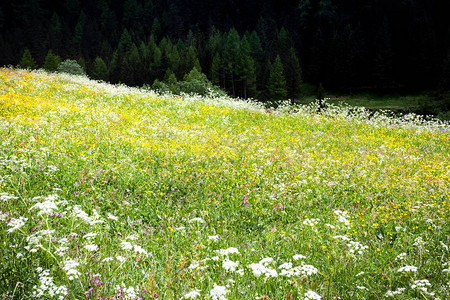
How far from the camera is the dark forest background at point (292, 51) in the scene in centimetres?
6469

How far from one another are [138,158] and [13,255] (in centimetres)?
453

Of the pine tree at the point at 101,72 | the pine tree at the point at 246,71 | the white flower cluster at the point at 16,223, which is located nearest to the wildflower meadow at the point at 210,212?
the white flower cluster at the point at 16,223

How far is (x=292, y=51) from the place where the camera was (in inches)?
2648

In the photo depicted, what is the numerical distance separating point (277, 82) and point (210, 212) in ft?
202

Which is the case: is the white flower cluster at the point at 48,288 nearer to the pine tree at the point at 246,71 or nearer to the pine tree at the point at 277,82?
the pine tree at the point at 277,82

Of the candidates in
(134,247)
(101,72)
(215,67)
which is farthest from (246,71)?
(134,247)

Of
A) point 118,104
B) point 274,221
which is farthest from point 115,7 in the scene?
point 274,221

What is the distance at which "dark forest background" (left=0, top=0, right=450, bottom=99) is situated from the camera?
64688 millimetres

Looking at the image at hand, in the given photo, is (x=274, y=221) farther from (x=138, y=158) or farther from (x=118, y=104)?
(x=118, y=104)

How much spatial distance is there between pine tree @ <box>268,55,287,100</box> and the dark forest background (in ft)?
0.69

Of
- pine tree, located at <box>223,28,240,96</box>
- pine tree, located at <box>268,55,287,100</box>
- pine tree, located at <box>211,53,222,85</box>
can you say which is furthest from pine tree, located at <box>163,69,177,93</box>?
pine tree, located at <box>268,55,287,100</box>

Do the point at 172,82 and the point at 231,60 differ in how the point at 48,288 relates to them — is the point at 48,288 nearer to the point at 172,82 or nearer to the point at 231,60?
the point at 172,82

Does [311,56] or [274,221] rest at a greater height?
[311,56]

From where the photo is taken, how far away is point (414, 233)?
16.2 feet
